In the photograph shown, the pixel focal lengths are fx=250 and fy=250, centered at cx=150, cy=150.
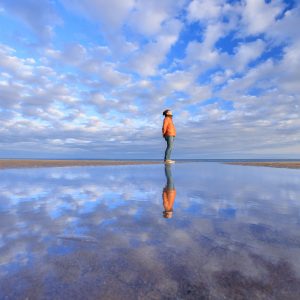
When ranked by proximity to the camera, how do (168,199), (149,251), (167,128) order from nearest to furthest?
(149,251)
(168,199)
(167,128)

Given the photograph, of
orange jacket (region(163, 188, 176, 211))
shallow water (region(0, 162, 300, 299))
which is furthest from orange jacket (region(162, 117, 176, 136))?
shallow water (region(0, 162, 300, 299))

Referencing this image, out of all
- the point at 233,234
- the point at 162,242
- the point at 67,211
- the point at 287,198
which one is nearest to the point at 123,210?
the point at 67,211

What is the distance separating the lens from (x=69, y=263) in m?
2.23

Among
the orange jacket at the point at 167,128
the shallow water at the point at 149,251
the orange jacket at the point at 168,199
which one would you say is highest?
the orange jacket at the point at 167,128

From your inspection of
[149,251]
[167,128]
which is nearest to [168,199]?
[149,251]

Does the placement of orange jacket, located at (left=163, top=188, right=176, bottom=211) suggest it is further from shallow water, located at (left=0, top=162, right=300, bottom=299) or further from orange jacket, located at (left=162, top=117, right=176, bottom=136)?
orange jacket, located at (left=162, top=117, right=176, bottom=136)

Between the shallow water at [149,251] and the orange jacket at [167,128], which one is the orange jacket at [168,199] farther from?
the orange jacket at [167,128]

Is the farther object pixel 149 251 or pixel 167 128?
pixel 167 128

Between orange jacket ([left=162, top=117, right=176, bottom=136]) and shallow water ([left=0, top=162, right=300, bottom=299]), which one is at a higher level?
orange jacket ([left=162, top=117, right=176, bottom=136])

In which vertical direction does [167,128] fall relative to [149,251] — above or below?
above

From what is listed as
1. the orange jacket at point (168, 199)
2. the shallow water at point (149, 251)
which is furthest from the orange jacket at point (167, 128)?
the shallow water at point (149, 251)

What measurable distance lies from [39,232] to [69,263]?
1088 mm

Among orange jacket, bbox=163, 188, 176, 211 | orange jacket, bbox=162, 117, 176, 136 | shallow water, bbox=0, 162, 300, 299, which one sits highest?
orange jacket, bbox=162, 117, 176, 136

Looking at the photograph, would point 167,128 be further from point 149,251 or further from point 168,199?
point 149,251
